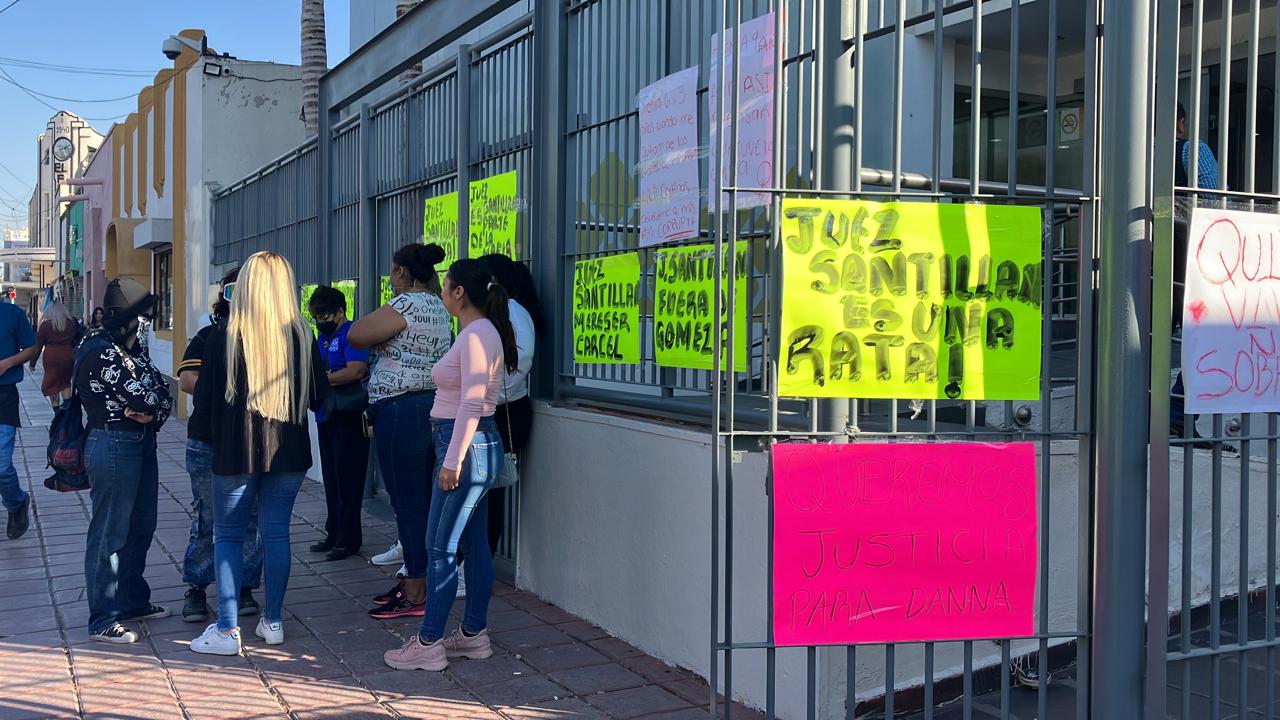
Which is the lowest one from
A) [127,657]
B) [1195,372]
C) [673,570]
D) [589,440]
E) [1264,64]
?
[127,657]

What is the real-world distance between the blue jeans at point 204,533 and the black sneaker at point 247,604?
0.12 ft

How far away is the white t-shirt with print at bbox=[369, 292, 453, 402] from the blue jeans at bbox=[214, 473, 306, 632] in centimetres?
73

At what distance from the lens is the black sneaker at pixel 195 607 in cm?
575

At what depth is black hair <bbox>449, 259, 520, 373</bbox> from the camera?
490 centimetres

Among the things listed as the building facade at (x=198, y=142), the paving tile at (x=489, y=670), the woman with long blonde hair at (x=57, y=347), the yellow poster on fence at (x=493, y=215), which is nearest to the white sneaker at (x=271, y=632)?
the paving tile at (x=489, y=670)

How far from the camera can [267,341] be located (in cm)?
514

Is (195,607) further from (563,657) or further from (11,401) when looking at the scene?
(11,401)

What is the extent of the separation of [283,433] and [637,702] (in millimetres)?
2044

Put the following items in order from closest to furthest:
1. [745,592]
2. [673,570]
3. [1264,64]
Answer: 1. [745,592]
2. [673,570]
3. [1264,64]

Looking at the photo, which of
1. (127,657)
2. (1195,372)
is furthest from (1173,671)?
(127,657)

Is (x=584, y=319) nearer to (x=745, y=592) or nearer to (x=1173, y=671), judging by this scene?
(x=745, y=592)

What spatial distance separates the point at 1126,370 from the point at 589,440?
3.09 metres

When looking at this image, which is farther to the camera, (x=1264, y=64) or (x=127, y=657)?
(x=1264, y=64)

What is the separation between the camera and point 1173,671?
15.4ft
